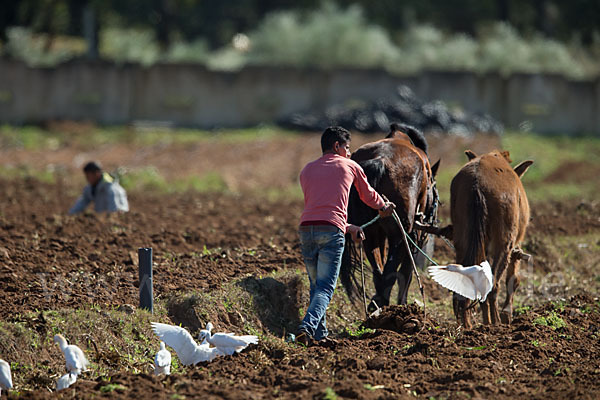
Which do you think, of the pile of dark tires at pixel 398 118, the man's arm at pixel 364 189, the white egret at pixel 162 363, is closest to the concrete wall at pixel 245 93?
the pile of dark tires at pixel 398 118

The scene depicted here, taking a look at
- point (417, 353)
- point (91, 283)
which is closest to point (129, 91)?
point (91, 283)

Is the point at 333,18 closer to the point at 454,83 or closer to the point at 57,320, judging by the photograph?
the point at 454,83

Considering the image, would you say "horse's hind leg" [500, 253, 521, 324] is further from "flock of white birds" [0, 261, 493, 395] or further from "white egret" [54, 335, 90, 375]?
"white egret" [54, 335, 90, 375]

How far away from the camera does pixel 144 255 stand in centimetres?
746

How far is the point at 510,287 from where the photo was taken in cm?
873

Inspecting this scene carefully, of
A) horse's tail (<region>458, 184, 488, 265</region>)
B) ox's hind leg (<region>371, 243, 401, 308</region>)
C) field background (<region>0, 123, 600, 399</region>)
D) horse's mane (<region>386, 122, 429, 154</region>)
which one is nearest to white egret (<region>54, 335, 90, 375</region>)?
field background (<region>0, 123, 600, 399</region>)

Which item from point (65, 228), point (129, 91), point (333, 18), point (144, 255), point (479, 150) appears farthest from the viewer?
point (333, 18)

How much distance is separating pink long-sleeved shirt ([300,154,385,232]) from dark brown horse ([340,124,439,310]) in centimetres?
92

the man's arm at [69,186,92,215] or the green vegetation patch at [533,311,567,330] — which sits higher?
the green vegetation patch at [533,311,567,330]

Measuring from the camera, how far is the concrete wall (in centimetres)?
2727

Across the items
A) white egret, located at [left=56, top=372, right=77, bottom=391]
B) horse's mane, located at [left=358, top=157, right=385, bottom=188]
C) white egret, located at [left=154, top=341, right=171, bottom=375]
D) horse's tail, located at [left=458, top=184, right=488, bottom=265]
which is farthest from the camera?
horse's mane, located at [left=358, top=157, right=385, bottom=188]

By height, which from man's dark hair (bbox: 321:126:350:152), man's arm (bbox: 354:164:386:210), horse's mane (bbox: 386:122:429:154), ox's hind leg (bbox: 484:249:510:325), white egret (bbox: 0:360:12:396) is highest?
man's dark hair (bbox: 321:126:350:152)

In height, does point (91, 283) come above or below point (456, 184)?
below

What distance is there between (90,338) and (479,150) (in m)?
17.0
